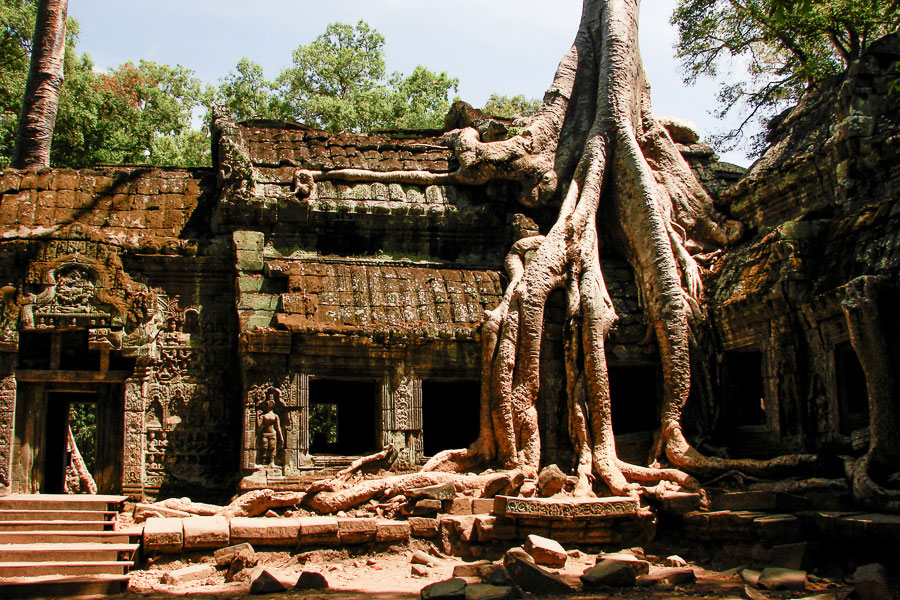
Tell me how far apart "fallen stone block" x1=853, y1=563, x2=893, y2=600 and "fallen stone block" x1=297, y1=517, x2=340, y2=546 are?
13.1 ft

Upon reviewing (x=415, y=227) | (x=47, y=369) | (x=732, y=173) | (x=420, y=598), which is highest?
(x=732, y=173)

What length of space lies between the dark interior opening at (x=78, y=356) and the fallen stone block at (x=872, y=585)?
8.60 metres

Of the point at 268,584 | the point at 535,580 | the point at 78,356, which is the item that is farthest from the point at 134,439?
the point at 535,580

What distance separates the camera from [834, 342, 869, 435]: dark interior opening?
811 centimetres

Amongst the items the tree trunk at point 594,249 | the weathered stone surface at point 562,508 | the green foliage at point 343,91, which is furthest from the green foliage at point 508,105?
the weathered stone surface at point 562,508

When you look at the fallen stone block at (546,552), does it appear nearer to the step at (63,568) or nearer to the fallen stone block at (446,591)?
the fallen stone block at (446,591)

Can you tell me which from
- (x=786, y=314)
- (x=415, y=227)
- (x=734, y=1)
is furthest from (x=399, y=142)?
(x=734, y=1)

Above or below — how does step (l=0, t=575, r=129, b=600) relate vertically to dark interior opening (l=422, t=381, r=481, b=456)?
below

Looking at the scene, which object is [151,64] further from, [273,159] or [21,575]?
[21,575]

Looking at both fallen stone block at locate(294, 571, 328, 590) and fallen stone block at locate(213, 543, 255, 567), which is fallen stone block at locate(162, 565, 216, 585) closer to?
fallen stone block at locate(213, 543, 255, 567)

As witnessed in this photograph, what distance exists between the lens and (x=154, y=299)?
32.4 ft

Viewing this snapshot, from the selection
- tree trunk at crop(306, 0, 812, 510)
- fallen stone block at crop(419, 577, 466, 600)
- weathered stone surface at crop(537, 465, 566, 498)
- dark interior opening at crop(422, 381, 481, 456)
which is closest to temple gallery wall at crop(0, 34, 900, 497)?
tree trunk at crop(306, 0, 812, 510)

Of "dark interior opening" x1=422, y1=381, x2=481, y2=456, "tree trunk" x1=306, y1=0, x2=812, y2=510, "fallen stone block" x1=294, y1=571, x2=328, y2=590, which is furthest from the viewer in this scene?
"dark interior opening" x1=422, y1=381, x2=481, y2=456

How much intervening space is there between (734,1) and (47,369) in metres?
11.2
